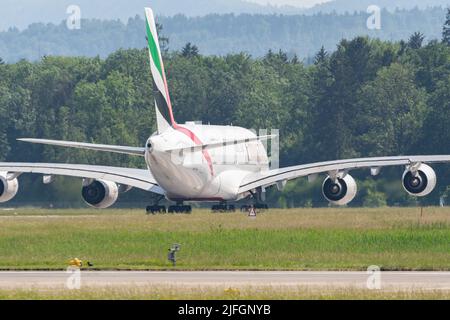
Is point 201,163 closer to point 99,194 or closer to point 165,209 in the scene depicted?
point 165,209

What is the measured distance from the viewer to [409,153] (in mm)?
105875

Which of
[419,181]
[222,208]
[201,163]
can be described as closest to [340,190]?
[419,181]

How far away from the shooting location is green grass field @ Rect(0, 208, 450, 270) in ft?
151

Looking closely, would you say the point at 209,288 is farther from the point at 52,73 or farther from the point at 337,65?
the point at 52,73

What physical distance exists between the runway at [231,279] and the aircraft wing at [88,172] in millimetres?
26973

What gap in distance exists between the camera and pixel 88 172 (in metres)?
71.0

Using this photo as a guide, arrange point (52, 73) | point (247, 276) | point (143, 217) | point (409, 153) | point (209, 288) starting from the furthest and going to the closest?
point (52, 73)
point (409, 153)
point (143, 217)
point (247, 276)
point (209, 288)

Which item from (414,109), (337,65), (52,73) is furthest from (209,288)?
(52,73)

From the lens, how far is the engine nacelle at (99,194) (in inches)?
2834

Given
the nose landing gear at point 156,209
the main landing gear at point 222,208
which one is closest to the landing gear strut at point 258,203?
the main landing gear at point 222,208

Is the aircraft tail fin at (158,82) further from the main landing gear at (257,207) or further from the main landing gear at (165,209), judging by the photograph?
the main landing gear at (257,207)

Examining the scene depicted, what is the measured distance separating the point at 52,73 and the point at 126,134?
2286 cm
